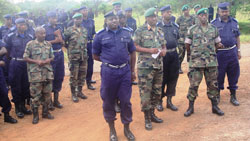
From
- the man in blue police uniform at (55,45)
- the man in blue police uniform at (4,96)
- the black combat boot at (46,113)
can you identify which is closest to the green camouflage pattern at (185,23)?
the man in blue police uniform at (55,45)

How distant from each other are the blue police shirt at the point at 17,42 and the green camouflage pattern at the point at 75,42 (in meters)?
1.04

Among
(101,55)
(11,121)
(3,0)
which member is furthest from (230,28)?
(3,0)

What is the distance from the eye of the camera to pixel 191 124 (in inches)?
187

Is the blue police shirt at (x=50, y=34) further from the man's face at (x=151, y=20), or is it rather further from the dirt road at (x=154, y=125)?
the man's face at (x=151, y=20)

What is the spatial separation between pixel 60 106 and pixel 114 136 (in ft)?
7.49

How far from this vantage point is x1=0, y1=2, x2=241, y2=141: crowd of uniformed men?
162 inches

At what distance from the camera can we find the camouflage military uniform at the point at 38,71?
514 cm

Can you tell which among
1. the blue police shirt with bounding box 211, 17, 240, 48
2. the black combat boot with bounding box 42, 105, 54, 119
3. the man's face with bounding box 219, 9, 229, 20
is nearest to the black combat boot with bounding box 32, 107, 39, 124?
the black combat boot with bounding box 42, 105, 54, 119

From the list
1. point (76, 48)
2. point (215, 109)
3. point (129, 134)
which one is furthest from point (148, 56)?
point (76, 48)

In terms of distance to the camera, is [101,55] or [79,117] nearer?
[101,55]

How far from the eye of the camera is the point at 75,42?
6254mm

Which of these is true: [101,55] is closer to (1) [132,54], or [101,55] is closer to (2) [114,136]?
(1) [132,54]

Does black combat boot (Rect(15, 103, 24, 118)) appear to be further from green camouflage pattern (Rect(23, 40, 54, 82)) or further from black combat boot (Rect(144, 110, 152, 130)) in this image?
black combat boot (Rect(144, 110, 152, 130))

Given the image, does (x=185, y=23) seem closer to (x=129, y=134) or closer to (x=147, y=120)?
(x=147, y=120)
